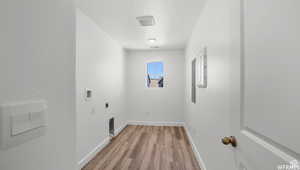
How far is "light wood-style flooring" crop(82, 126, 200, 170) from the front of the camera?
7.50 ft

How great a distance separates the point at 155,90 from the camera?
4781 millimetres

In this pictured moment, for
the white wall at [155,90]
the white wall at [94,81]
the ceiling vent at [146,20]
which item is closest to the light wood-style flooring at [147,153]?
the white wall at [94,81]

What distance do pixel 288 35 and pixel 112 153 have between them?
116 inches

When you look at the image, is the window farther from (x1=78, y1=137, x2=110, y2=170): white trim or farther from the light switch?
the light switch

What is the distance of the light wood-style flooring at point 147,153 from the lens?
2.29 metres

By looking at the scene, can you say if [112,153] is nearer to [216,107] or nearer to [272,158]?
[216,107]

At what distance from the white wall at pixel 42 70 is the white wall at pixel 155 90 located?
4.13 m

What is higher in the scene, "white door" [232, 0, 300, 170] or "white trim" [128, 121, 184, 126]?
"white door" [232, 0, 300, 170]

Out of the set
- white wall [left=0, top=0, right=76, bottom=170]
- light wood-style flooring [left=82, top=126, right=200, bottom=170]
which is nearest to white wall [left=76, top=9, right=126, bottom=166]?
light wood-style flooring [left=82, top=126, right=200, bottom=170]

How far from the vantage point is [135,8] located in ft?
6.95

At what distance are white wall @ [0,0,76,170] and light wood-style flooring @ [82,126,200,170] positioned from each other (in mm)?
1908

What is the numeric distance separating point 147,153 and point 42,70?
2618mm

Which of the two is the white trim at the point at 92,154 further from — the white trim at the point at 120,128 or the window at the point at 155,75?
the window at the point at 155,75

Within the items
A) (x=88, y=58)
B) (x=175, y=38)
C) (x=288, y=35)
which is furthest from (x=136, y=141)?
(x=288, y=35)
